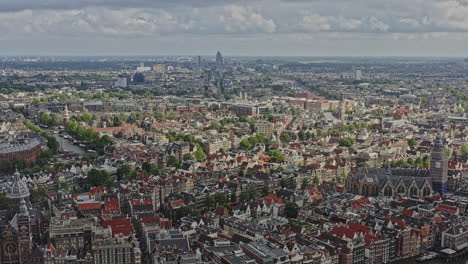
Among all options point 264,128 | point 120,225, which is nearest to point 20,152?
point 120,225

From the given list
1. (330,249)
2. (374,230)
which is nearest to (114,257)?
(330,249)

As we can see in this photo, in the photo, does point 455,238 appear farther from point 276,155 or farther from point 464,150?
point 464,150

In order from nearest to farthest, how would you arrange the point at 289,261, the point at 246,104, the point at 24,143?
the point at 289,261, the point at 24,143, the point at 246,104

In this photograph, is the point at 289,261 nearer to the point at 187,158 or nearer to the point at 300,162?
the point at 300,162

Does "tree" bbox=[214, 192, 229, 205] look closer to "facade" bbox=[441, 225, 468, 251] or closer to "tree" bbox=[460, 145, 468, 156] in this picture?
"facade" bbox=[441, 225, 468, 251]

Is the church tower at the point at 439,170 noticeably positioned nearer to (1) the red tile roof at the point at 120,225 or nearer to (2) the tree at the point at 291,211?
(2) the tree at the point at 291,211
